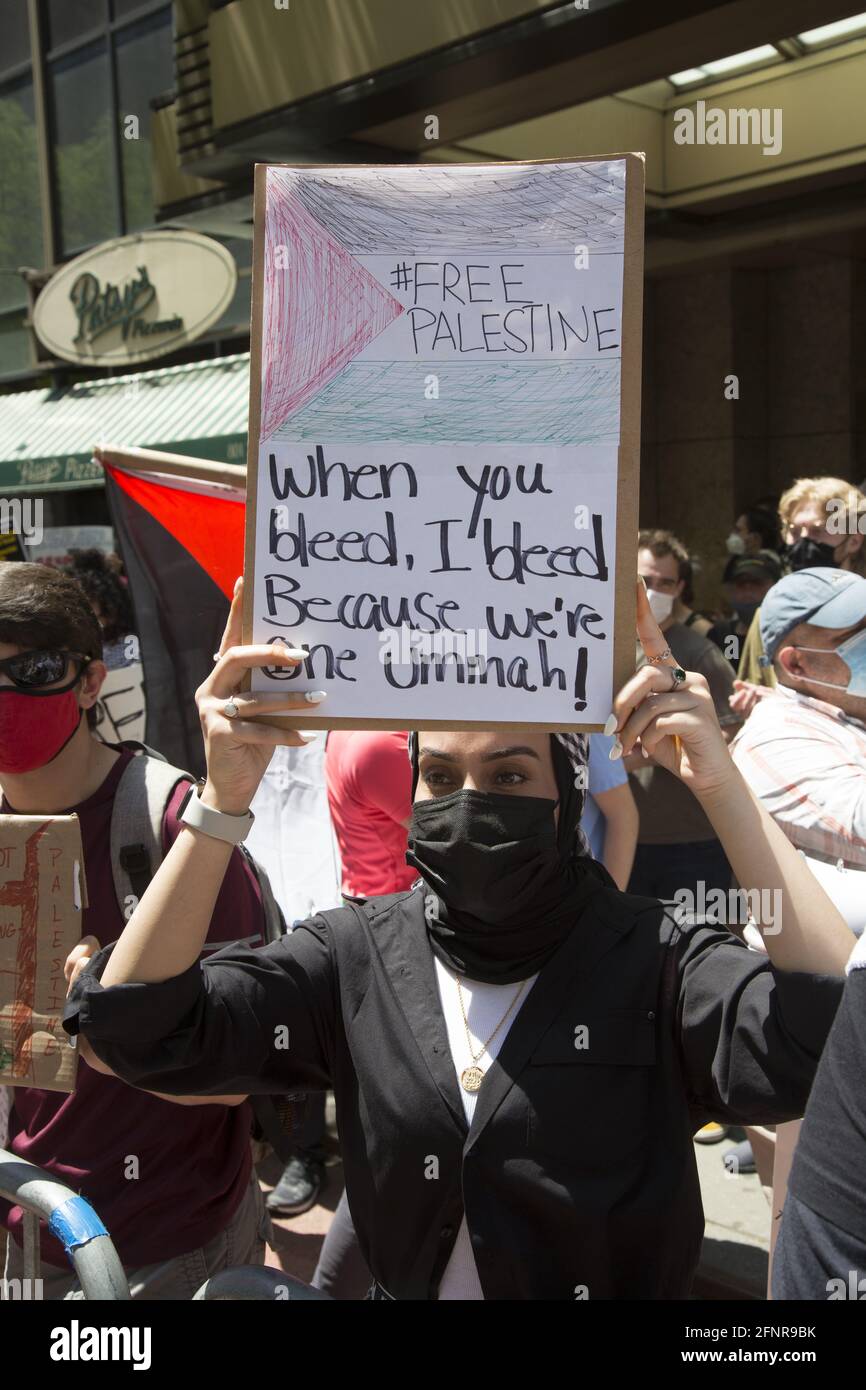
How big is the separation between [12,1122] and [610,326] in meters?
1.78

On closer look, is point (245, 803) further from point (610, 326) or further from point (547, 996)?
point (610, 326)

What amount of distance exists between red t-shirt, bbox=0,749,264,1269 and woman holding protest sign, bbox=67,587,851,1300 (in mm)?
334

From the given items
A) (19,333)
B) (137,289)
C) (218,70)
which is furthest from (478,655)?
(19,333)

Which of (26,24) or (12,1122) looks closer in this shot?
(12,1122)

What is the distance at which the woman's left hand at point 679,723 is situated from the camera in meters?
1.62

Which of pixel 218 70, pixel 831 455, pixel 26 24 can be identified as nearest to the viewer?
pixel 218 70

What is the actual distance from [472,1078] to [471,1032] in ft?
0.23

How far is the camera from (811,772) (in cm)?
281

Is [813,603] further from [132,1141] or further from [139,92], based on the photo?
[139,92]

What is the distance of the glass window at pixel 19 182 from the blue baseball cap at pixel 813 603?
14.4m

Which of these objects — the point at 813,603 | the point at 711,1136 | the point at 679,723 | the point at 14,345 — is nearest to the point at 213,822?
the point at 679,723

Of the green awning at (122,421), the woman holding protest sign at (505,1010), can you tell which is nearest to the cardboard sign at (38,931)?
the woman holding protest sign at (505,1010)
